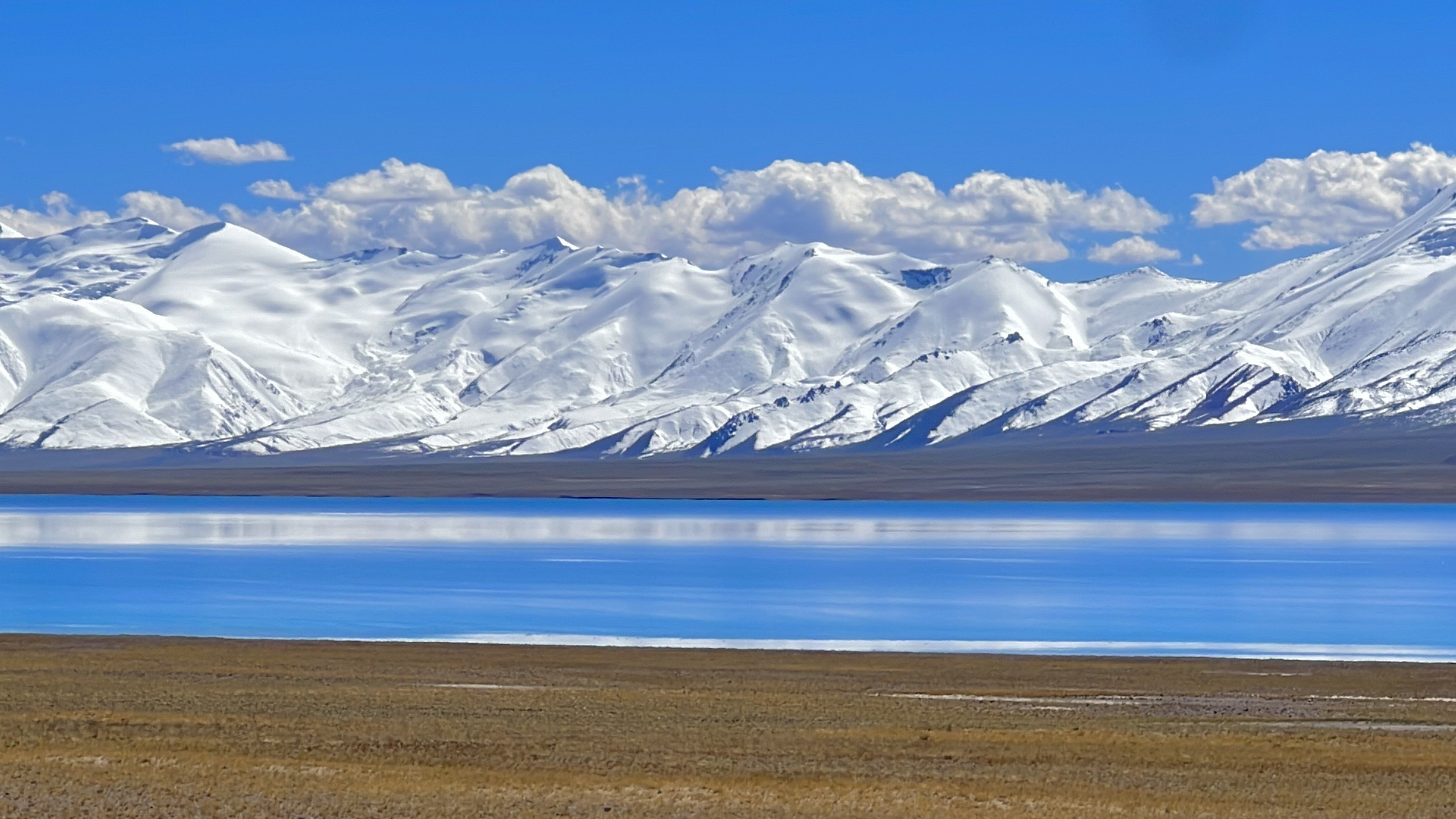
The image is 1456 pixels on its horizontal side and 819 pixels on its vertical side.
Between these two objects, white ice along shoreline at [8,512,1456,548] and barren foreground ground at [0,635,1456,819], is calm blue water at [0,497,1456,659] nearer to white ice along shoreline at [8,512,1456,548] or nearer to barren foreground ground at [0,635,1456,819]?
white ice along shoreline at [8,512,1456,548]

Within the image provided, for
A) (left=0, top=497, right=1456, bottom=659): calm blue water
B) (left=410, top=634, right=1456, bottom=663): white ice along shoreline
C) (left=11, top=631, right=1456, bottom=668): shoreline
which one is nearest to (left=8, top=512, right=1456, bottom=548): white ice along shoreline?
(left=0, top=497, right=1456, bottom=659): calm blue water

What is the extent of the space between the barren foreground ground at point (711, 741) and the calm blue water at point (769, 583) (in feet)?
47.2

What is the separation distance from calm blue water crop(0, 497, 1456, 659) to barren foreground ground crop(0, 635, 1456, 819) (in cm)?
1438

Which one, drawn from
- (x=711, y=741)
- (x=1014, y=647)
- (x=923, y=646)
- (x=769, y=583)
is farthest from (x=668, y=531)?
(x=711, y=741)

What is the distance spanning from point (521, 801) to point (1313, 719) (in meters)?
15.0

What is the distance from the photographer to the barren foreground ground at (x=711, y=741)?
22547 mm

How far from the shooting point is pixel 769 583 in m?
81.2

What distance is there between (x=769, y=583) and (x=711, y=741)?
175 feet

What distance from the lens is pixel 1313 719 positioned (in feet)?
105

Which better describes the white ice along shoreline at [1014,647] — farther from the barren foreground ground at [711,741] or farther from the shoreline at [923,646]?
the barren foreground ground at [711,741]

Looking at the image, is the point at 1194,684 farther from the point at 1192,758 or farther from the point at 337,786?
the point at 337,786

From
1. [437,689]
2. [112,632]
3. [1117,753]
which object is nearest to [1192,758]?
[1117,753]

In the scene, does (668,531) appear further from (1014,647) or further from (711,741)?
(711,741)

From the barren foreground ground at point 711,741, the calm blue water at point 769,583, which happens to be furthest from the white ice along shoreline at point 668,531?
the barren foreground ground at point 711,741
